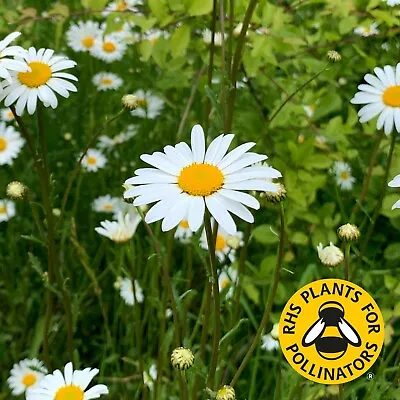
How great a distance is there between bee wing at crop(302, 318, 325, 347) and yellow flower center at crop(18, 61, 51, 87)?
2.06 ft

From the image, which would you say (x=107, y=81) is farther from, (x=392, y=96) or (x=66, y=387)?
(x=66, y=387)

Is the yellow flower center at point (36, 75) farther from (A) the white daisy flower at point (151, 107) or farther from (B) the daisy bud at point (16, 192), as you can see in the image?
(A) the white daisy flower at point (151, 107)

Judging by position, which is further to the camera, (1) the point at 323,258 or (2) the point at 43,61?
(2) the point at 43,61

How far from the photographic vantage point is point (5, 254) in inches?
75.8

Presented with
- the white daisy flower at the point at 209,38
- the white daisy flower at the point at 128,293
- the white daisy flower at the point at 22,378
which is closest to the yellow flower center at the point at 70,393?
the white daisy flower at the point at 22,378

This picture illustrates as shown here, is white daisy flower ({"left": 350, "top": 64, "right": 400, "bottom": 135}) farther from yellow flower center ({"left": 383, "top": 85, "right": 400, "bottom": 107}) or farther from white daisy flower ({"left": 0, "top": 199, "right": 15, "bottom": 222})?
white daisy flower ({"left": 0, "top": 199, "right": 15, "bottom": 222})

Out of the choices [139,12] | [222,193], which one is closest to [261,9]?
[139,12]

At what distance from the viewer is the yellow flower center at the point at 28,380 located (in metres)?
1.50

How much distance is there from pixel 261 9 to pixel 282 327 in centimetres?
91

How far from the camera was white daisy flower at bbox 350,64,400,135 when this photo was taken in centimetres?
123

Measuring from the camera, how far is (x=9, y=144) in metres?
2.04

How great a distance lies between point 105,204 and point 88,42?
76 centimetres

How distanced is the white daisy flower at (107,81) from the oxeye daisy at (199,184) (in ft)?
5.24

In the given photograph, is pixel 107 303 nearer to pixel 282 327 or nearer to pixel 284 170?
pixel 284 170
